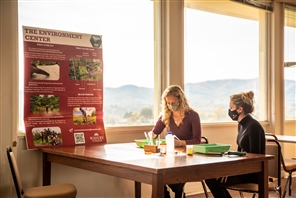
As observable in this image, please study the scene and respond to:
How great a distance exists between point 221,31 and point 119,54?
1816 millimetres

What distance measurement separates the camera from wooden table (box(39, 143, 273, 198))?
2.60m

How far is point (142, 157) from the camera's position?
312 centimetres

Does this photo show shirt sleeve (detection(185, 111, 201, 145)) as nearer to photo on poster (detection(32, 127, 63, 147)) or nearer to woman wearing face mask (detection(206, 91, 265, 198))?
woman wearing face mask (detection(206, 91, 265, 198))

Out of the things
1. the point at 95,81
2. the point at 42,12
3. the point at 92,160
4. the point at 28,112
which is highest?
the point at 42,12

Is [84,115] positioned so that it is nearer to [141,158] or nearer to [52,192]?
[52,192]

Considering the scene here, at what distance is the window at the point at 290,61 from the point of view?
22.2 ft

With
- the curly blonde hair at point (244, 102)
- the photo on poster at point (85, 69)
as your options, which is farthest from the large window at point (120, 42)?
the curly blonde hair at point (244, 102)

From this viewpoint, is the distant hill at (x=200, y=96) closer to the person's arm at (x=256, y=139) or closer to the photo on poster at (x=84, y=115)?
the photo on poster at (x=84, y=115)

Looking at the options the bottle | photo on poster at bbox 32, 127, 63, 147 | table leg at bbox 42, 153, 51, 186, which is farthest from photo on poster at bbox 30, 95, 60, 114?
the bottle

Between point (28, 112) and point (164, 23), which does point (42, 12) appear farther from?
point (164, 23)

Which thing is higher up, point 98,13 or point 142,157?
point 98,13

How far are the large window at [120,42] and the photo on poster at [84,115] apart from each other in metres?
0.30

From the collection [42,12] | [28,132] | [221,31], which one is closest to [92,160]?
[28,132]

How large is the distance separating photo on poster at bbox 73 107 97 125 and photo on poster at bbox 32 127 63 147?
9.3 inches
